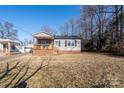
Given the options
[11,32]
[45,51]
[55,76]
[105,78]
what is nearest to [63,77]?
[55,76]

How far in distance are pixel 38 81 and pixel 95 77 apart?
2.17m

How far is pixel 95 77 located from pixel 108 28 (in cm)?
2090

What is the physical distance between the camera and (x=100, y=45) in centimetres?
2917

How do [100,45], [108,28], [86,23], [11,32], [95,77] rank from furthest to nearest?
1. [11,32]
2. [86,23]
3. [100,45]
4. [108,28]
5. [95,77]

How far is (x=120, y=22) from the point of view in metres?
22.7

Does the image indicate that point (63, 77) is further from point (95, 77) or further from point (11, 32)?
point (11, 32)

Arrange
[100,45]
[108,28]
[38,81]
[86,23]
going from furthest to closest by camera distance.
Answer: [86,23] < [100,45] < [108,28] < [38,81]

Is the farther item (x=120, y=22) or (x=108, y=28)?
(x=108, y=28)

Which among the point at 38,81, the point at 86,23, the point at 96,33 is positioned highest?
the point at 86,23
